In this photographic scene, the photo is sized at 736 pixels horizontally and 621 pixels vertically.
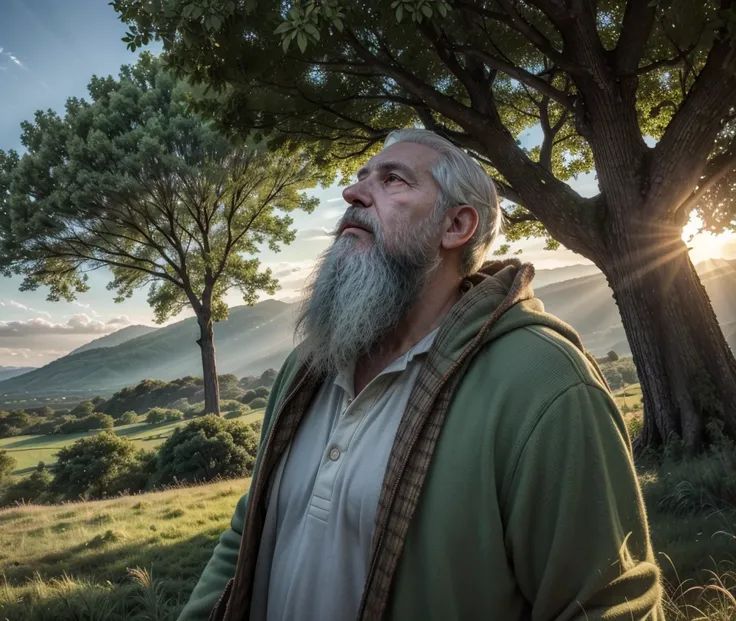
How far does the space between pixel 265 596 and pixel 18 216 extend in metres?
19.4

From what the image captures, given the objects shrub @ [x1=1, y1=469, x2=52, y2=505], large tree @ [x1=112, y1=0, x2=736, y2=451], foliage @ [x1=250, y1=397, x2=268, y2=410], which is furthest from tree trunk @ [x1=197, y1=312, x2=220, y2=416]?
large tree @ [x1=112, y1=0, x2=736, y2=451]

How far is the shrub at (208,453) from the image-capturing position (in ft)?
45.2

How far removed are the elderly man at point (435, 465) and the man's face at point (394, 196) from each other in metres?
0.01

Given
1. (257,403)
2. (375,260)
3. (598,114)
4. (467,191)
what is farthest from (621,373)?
(375,260)

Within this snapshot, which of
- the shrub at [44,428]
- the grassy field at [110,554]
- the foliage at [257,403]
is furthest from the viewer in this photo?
the foliage at [257,403]

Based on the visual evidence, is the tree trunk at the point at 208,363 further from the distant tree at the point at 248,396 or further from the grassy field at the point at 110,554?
the distant tree at the point at 248,396

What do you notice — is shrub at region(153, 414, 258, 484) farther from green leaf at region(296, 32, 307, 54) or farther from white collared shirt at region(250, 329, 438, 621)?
white collared shirt at region(250, 329, 438, 621)

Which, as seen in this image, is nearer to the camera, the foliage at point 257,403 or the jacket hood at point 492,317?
the jacket hood at point 492,317

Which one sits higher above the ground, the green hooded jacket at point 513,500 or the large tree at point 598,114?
the large tree at point 598,114

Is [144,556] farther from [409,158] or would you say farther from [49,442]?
[49,442]

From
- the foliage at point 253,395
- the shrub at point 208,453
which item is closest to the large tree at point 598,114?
the shrub at point 208,453

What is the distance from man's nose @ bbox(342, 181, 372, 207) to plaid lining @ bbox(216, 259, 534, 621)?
78cm

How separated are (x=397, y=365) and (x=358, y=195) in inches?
35.4

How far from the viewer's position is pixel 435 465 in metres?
1.53
